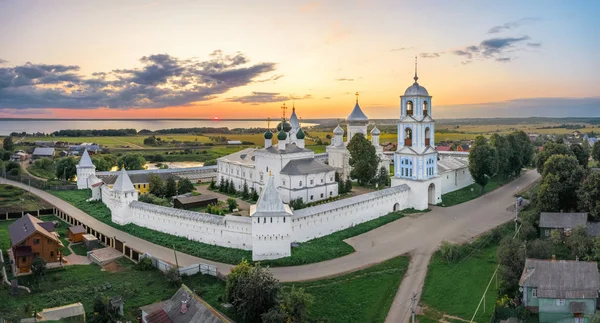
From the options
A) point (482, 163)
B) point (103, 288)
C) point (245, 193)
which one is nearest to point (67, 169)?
point (245, 193)

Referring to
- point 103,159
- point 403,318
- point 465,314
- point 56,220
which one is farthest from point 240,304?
point 103,159

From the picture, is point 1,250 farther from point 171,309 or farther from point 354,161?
point 354,161

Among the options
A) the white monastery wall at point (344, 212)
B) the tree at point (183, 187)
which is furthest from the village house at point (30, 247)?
the tree at point (183, 187)

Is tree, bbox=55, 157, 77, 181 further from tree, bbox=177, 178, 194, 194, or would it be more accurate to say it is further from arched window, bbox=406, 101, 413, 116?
arched window, bbox=406, 101, 413, 116

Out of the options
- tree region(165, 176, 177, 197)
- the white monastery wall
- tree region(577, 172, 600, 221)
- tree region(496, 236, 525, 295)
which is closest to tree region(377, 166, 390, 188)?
the white monastery wall

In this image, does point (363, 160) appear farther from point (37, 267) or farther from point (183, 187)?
point (37, 267)

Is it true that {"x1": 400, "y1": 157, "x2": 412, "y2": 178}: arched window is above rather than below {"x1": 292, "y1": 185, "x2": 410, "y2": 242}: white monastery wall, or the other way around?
above

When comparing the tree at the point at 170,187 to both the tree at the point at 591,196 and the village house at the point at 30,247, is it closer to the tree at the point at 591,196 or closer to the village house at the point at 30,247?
the village house at the point at 30,247
